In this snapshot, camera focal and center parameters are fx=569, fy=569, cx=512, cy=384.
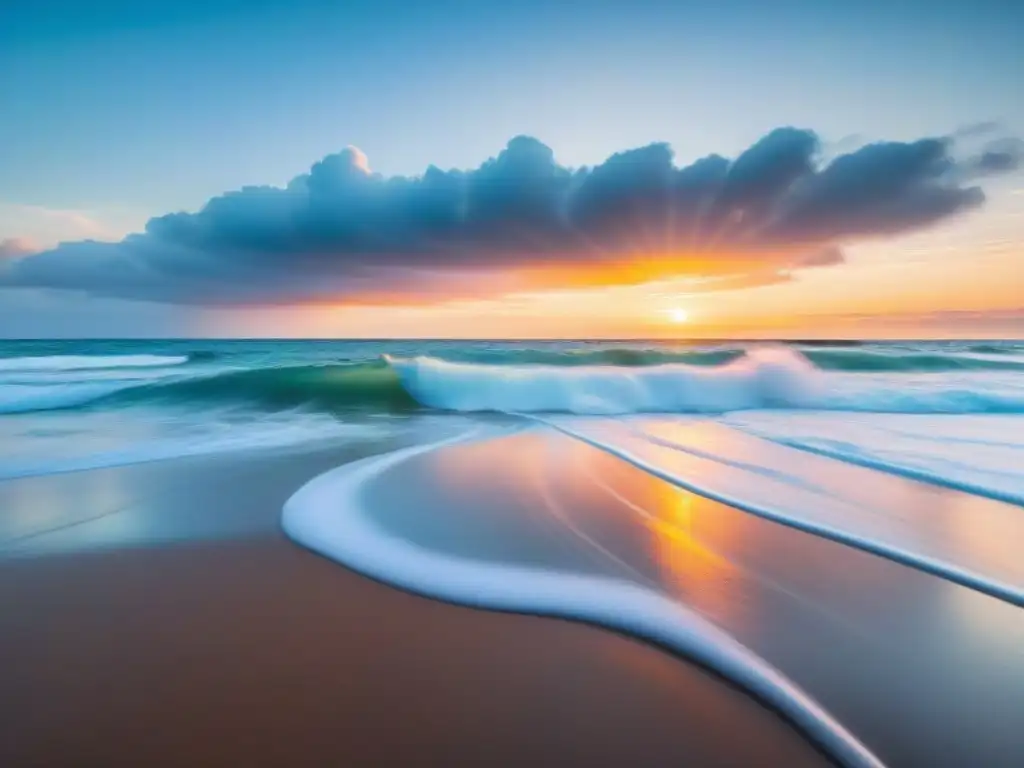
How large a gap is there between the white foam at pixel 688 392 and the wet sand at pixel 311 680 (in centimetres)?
853

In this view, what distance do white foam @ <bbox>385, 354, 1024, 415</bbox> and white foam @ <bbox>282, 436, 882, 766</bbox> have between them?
7667 mm

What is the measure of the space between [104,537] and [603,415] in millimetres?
8320

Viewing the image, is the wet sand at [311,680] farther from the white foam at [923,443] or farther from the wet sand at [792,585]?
the white foam at [923,443]

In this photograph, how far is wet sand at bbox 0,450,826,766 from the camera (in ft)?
5.68

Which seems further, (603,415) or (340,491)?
(603,415)

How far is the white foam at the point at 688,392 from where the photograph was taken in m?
11.6

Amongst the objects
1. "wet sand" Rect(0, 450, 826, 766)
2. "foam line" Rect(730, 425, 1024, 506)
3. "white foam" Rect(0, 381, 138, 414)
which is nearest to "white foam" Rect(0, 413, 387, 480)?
"wet sand" Rect(0, 450, 826, 766)

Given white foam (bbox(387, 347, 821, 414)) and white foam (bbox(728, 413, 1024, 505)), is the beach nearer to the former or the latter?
white foam (bbox(728, 413, 1024, 505))

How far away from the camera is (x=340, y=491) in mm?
4648

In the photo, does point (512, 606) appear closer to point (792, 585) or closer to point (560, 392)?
point (792, 585)

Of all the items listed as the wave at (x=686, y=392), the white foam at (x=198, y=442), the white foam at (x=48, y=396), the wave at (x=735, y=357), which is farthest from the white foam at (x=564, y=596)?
the wave at (x=735, y=357)

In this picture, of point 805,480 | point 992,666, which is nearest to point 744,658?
point 992,666

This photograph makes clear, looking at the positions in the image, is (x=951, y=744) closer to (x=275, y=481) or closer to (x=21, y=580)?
(x=21, y=580)

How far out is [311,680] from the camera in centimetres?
205
